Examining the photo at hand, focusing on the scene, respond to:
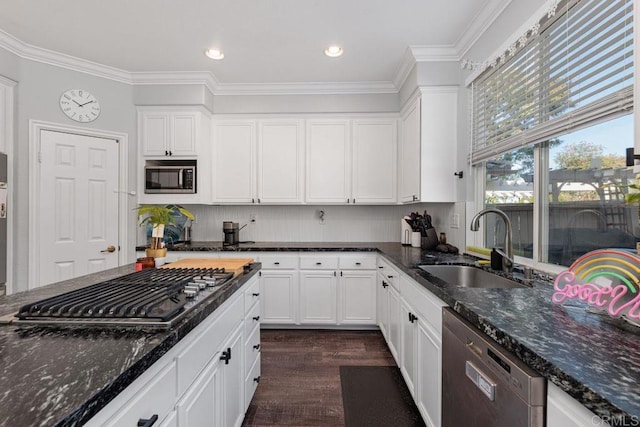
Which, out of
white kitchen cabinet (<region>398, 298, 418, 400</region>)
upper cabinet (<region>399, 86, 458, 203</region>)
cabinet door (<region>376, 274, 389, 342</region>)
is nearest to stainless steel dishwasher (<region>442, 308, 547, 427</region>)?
white kitchen cabinet (<region>398, 298, 418, 400</region>)

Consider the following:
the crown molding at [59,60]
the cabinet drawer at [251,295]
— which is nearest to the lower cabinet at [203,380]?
the cabinet drawer at [251,295]

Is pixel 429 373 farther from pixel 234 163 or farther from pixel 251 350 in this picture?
pixel 234 163

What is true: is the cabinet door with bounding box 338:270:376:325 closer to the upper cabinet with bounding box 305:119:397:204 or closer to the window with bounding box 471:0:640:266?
the upper cabinet with bounding box 305:119:397:204

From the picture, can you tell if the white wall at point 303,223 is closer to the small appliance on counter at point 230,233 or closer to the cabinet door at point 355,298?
the small appliance on counter at point 230,233

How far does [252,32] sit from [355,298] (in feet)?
8.57

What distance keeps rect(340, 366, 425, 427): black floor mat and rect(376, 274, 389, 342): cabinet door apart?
1.29 feet

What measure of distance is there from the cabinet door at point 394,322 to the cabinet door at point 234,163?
1861 mm

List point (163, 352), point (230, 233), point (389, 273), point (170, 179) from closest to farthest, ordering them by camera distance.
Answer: point (163, 352), point (389, 273), point (170, 179), point (230, 233)

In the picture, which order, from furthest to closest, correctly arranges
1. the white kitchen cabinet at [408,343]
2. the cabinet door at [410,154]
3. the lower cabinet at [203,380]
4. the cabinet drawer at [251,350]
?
the cabinet door at [410,154] < the white kitchen cabinet at [408,343] < the cabinet drawer at [251,350] < the lower cabinet at [203,380]

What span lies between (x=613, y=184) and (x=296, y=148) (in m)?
2.71

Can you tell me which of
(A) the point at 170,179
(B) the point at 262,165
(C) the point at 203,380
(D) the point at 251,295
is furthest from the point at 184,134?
(C) the point at 203,380

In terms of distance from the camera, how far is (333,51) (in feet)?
8.98

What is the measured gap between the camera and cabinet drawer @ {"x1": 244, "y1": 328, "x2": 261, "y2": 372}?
1.76 metres

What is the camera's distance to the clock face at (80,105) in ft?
9.77
